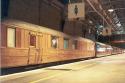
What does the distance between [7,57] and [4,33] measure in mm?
1216

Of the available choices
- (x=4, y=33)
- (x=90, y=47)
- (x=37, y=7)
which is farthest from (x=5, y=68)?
(x=90, y=47)

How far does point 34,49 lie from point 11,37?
353 cm

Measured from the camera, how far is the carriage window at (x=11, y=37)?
16406 millimetres

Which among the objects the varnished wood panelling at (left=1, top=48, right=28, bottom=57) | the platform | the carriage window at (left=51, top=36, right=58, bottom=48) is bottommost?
the platform

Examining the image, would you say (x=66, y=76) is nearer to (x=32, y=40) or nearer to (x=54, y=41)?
(x=32, y=40)

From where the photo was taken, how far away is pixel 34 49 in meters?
20.2

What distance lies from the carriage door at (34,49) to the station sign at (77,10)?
3679 mm

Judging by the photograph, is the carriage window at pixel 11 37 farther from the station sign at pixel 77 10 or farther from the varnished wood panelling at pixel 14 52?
the station sign at pixel 77 10

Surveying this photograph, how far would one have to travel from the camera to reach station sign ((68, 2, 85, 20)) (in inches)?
877

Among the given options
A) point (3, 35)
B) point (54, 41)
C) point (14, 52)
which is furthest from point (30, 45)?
point (54, 41)

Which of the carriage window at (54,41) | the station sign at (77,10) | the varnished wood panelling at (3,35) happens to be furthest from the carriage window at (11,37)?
the carriage window at (54,41)

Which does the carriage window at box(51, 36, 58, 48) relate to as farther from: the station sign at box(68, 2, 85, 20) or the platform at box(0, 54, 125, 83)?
the platform at box(0, 54, 125, 83)

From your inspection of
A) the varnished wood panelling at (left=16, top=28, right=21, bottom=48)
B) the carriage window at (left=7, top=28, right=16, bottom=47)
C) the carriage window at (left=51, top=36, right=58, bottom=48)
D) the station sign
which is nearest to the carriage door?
the varnished wood panelling at (left=16, top=28, right=21, bottom=48)

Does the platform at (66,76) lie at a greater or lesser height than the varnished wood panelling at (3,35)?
lesser
